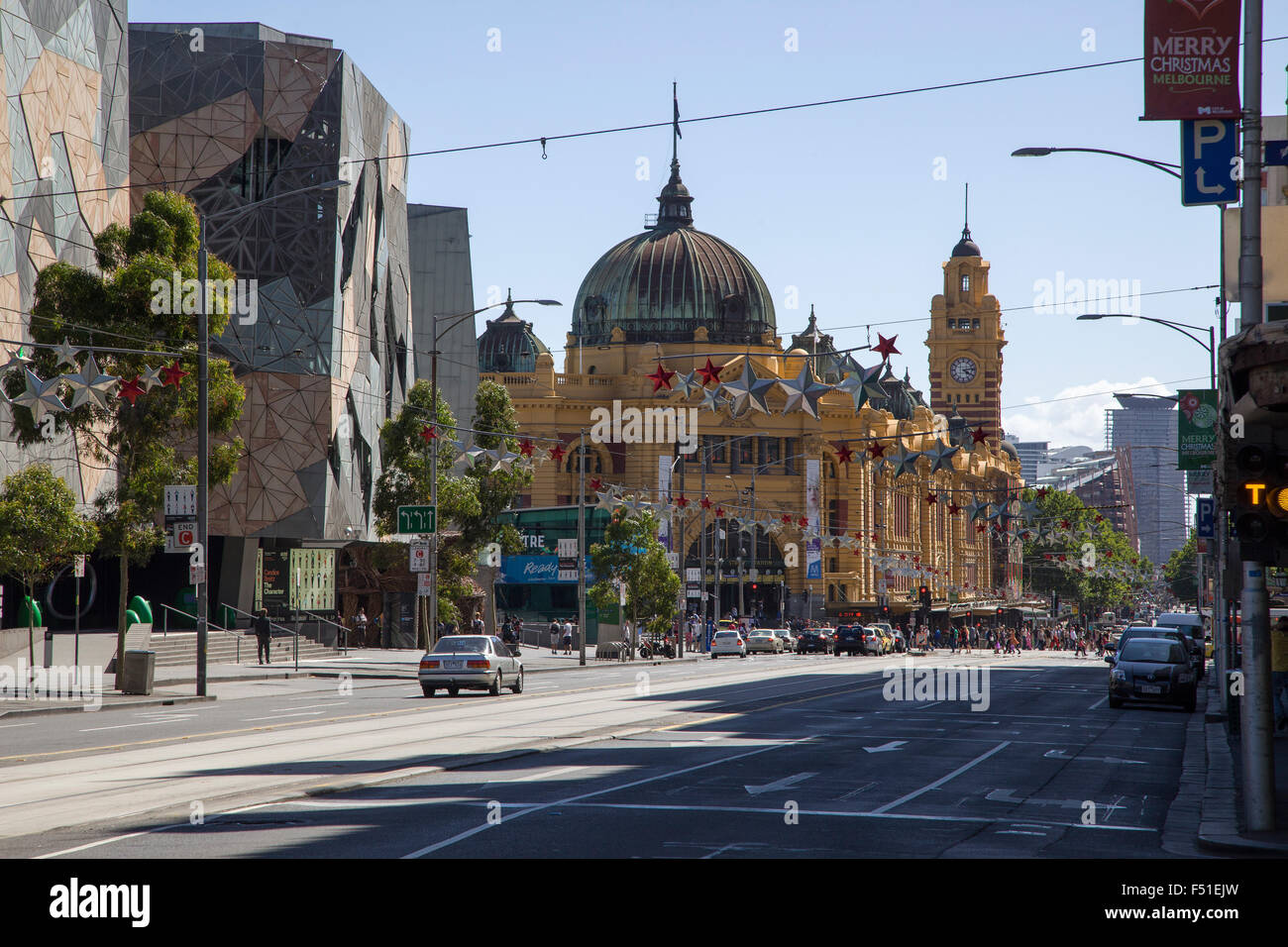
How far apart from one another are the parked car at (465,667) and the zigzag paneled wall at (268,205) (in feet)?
79.5

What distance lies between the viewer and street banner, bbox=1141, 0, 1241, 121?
15.6 m

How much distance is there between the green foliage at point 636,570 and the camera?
61.6 metres

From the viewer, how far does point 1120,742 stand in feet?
83.1

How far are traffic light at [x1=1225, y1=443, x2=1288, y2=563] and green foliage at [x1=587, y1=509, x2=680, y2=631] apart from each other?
155ft

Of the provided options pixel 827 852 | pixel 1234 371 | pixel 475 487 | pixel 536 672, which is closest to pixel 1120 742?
pixel 1234 371

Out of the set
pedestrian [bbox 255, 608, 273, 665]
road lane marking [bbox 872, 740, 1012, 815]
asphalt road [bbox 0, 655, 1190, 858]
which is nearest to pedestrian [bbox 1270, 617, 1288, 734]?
asphalt road [bbox 0, 655, 1190, 858]

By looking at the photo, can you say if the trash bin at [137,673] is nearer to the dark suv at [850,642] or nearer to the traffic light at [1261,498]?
the traffic light at [1261,498]

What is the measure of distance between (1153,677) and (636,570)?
3025 cm

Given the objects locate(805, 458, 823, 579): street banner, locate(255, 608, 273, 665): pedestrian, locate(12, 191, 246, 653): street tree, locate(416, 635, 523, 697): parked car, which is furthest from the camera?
locate(805, 458, 823, 579): street banner

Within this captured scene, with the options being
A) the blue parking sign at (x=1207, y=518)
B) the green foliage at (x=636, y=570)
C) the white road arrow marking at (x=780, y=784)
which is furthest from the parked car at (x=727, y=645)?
the white road arrow marking at (x=780, y=784)

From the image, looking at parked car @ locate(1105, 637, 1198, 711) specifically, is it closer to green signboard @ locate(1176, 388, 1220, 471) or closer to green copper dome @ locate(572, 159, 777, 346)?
green signboard @ locate(1176, 388, 1220, 471)

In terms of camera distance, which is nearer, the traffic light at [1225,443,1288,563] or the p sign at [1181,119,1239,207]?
the traffic light at [1225,443,1288,563]

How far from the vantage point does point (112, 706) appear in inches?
1158

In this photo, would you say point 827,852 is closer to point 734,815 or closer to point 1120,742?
point 734,815
